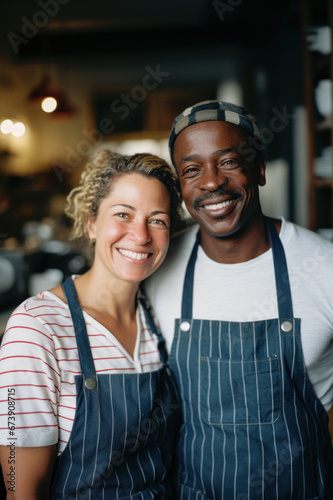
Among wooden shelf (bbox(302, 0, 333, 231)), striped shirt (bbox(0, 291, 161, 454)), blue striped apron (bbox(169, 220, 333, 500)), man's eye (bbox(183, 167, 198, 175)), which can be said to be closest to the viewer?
striped shirt (bbox(0, 291, 161, 454))

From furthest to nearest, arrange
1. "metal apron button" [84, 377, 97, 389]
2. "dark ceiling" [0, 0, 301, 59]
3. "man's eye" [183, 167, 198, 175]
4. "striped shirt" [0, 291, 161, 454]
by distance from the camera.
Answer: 1. "dark ceiling" [0, 0, 301, 59]
2. "man's eye" [183, 167, 198, 175]
3. "metal apron button" [84, 377, 97, 389]
4. "striped shirt" [0, 291, 161, 454]

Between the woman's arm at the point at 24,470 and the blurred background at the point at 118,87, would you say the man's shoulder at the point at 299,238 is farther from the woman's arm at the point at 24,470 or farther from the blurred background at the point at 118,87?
the blurred background at the point at 118,87

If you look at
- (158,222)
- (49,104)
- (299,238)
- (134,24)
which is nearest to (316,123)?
(299,238)

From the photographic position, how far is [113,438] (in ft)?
3.84

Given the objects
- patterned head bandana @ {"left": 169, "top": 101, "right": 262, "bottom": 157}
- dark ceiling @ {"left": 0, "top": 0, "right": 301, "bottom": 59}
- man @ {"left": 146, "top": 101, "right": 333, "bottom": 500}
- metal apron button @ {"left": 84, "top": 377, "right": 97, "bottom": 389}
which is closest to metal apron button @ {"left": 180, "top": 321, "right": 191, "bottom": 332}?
man @ {"left": 146, "top": 101, "right": 333, "bottom": 500}

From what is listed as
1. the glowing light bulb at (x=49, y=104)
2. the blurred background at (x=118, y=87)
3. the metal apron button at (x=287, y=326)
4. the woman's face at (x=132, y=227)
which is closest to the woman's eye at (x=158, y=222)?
the woman's face at (x=132, y=227)

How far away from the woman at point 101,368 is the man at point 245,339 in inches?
3.6

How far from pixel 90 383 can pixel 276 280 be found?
→ 60 centimetres

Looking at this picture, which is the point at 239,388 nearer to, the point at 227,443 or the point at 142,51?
the point at 227,443

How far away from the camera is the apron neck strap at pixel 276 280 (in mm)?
1337

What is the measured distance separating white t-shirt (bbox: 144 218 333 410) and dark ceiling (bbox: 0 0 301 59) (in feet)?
10.1

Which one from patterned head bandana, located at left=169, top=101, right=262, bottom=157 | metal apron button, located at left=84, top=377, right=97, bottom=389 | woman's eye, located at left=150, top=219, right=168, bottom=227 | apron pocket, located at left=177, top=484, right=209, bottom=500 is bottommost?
apron pocket, located at left=177, top=484, right=209, bottom=500

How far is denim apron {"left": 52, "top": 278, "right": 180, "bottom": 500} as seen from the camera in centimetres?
115

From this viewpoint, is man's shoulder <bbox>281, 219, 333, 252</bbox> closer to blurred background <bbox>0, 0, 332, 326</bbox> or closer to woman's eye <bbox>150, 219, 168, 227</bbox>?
woman's eye <bbox>150, 219, 168, 227</bbox>
